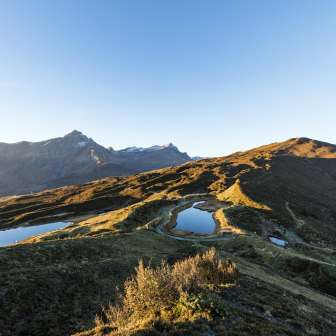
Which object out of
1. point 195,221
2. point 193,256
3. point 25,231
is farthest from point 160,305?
point 25,231

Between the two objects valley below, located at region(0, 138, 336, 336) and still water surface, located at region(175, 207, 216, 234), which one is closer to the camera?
valley below, located at region(0, 138, 336, 336)

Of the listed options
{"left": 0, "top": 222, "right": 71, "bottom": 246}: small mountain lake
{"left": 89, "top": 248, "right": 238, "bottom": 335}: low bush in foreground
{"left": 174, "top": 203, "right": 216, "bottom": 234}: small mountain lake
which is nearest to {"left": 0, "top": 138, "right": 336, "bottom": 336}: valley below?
{"left": 89, "top": 248, "right": 238, "bottom": 335}: low bush in foreground

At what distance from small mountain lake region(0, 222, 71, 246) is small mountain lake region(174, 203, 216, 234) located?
48.6 metres

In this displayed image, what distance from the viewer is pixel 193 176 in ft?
556

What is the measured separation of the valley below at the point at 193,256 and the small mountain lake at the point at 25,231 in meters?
3.33

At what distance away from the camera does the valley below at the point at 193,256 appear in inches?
618

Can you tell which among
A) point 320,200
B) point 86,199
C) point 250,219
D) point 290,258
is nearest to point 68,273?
point 290,258

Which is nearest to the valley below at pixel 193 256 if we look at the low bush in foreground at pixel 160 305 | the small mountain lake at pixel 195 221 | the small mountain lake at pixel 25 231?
Result: the low bush in foreground at pixel 160 305

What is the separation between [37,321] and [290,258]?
4222cm

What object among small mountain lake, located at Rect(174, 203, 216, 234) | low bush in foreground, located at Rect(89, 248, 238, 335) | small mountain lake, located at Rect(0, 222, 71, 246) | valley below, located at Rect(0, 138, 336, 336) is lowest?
small mountain lake, located at Rect(0, 222, 71, 246)

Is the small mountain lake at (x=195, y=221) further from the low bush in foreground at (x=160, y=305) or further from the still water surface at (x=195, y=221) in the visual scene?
the low bush in foreground at (x=160, y=305)

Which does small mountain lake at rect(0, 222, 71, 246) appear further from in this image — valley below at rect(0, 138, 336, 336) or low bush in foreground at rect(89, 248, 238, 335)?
low bush in foreground at rect(89, 248, 238, 335)

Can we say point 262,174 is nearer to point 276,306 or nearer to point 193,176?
point 193,176

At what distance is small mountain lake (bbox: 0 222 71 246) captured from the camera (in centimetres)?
10535
